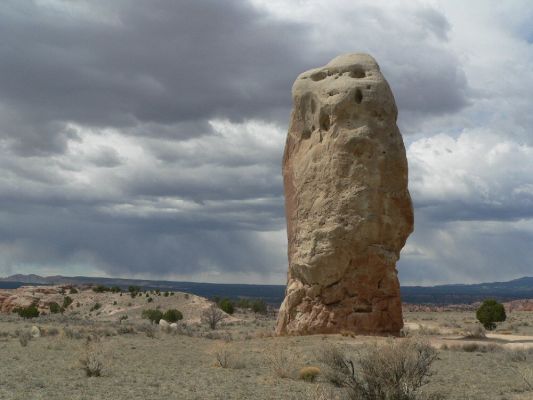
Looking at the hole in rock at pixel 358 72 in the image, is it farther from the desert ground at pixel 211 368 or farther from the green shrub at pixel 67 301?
the green shrub at pixel 67 301

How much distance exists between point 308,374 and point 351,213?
831 centimetres

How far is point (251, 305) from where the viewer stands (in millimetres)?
57688

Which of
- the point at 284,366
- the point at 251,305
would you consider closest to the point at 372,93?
the point at 284,366

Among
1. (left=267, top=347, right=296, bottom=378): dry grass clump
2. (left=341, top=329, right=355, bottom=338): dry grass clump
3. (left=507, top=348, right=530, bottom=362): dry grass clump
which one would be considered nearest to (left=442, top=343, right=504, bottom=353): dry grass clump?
(left=507, top=348, right=530, bottom=362): dry grass clump

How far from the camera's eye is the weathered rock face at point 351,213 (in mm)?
19578

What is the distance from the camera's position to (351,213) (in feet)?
64.0

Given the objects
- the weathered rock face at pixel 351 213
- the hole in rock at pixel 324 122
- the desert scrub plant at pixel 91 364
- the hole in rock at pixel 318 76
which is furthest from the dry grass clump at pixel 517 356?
the hole in rock at pixel 318 76

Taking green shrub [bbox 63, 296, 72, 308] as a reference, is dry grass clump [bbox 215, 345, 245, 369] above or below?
below

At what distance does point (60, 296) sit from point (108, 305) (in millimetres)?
6446

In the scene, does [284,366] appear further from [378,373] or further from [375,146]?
[375,146]

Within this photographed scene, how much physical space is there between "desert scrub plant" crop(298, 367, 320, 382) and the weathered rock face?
24.9 feet

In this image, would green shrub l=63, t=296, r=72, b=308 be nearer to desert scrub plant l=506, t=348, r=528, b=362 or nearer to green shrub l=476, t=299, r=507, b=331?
green shrub l=476, t=299, r=507, b=331

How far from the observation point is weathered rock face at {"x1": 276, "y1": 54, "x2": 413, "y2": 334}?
19578 millimetres

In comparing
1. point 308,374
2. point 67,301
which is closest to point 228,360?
point 308,374
